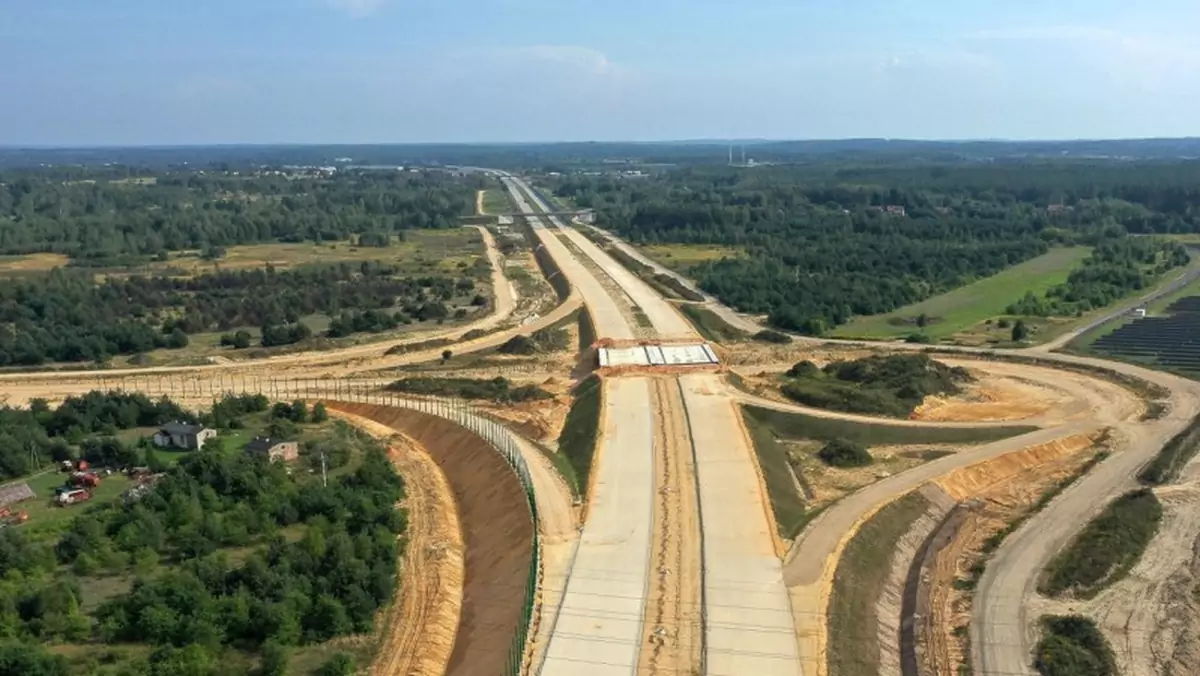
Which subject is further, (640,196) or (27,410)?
(640,196)

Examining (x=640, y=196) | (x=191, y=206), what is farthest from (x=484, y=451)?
(x=640, y=196)

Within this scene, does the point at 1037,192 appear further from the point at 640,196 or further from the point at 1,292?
the point at 1,292

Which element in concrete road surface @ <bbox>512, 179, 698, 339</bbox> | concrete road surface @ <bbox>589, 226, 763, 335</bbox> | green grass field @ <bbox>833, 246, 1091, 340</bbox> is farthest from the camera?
concrete road surface @ <bbox>589, 226, 763, 335</bbox>

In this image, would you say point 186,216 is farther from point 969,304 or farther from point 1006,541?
point 1006,541

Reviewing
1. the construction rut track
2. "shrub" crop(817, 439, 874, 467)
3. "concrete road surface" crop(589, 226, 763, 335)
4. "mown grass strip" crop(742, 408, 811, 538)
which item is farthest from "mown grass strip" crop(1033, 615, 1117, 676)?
"concrete road surface" crop(589, 226, 763, 335)

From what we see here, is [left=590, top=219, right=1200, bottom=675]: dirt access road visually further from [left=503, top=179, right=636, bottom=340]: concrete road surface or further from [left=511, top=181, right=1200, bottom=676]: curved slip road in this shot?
[left=503, top=179, right=636, bottom=340]: concrete road surface

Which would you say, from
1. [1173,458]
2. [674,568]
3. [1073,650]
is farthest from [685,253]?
[1073,650]

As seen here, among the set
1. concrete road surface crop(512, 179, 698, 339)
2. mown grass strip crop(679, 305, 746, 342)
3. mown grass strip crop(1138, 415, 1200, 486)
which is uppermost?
concrete road surface crop(512, 179, 698, 339)

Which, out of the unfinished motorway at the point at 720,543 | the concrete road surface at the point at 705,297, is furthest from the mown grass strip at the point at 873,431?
the concrete road surface at the point at 705,297
